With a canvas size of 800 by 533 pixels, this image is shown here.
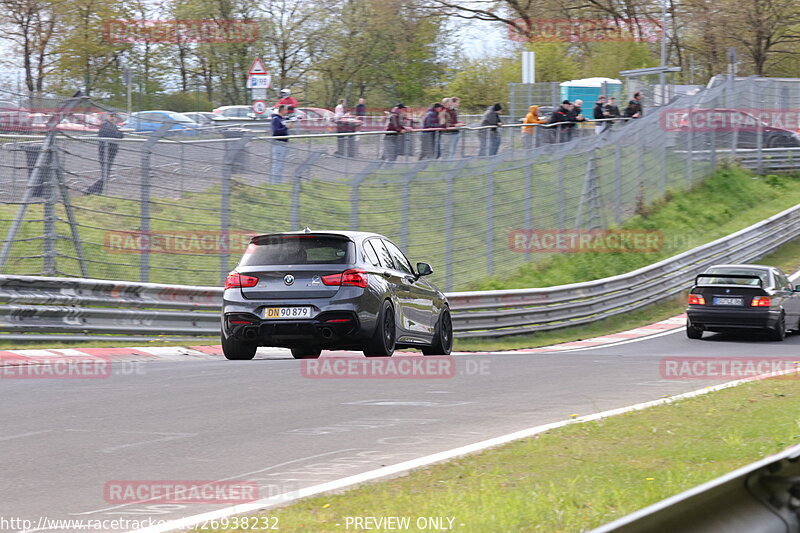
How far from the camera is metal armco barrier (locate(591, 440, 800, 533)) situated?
3266mm

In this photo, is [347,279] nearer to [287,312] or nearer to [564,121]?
[287,312]

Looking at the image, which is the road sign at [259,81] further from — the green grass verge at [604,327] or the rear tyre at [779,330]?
the rear tyre at [779,330]

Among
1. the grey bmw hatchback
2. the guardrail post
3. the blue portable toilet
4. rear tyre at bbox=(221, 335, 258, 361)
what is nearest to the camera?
the grey bmw hatchback

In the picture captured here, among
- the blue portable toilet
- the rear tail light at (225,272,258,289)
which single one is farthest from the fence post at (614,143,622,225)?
the rear tail light at (225,272,258,289)

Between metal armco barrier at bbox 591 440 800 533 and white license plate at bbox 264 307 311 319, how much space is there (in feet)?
28.5

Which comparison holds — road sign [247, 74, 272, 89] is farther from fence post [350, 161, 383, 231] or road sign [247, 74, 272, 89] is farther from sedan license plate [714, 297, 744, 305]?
sedan license plate [714, 297, 744, 305]

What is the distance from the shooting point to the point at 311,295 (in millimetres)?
12422

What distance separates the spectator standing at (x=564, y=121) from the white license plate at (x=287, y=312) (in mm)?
17164

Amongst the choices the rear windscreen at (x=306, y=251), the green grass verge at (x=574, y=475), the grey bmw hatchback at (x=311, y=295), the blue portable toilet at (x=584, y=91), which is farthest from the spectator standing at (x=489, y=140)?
the blue portable toilet at (x=584, y=91)

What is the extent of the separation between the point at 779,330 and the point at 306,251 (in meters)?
13.3

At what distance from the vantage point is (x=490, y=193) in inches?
953

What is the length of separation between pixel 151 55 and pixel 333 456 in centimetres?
5476

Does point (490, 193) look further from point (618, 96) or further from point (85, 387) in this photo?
point (618, 96)

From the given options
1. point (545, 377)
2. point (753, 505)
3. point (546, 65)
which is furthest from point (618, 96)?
point (753, 505)
